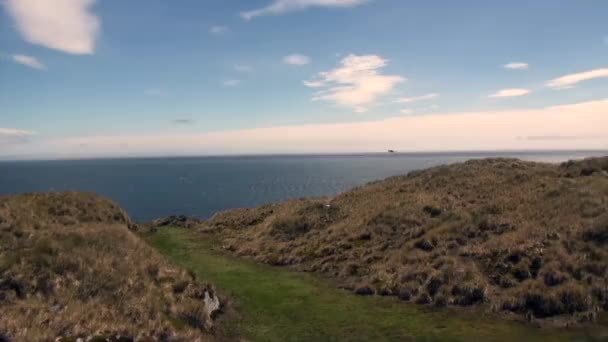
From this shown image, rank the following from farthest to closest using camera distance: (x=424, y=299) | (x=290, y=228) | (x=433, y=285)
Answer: (x=290, y=228)
(x=433, y=285)
(x=424, y=299)

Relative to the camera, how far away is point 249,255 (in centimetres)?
3136

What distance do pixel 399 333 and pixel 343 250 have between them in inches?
506

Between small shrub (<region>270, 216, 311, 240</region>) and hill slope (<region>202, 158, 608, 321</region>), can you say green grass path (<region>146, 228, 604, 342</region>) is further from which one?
small shrub (<region>270, 216, 311, 240</region>)

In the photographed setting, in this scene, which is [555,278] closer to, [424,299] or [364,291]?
[424,299]

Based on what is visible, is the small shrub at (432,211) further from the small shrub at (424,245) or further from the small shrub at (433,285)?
the small shrub at (433,285)

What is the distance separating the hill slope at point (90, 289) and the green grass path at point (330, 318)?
221 cm

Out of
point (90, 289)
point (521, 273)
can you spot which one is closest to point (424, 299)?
point (521, 273)

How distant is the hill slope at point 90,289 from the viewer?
12148mm

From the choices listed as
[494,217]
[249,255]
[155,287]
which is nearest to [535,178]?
[494,217]

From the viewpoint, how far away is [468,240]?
978 inches

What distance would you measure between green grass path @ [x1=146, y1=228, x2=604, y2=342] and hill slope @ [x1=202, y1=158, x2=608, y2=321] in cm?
147

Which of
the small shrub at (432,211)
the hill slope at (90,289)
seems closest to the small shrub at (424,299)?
the hill slope at (90,289)

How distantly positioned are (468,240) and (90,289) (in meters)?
20.3

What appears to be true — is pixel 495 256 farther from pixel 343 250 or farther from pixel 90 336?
pixel 90 336
